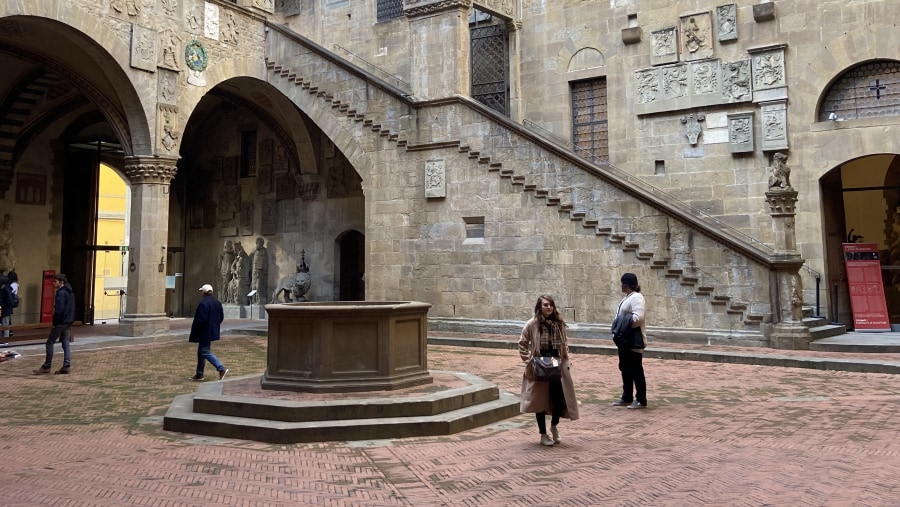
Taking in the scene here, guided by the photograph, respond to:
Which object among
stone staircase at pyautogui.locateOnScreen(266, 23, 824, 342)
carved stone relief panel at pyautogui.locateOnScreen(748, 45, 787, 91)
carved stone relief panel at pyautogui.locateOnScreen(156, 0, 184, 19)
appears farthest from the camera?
carved stone relief panel at pyautogui.locateOnScreen(156, 0, 184, 19)

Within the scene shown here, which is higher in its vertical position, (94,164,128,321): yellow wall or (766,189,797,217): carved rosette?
(94,164,128,321): yellow wall

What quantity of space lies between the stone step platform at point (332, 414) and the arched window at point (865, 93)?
42.4 ft

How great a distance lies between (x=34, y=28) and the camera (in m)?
15.9

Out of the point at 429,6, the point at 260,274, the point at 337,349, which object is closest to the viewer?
the point at 337,349

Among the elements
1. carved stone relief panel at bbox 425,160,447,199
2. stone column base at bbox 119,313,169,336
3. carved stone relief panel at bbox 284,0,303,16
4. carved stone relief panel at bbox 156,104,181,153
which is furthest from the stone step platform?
carved stone relief panel at bbox 284,0,303,16

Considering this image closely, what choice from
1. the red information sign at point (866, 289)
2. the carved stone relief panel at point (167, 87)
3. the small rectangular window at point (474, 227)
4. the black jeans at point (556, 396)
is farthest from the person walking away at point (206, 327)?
the red information sign at point (866, 289)

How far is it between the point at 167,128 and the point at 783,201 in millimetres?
14946

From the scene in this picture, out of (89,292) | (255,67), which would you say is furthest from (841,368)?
(89,292)

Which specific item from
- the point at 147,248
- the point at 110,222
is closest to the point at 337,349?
the point at 147,248

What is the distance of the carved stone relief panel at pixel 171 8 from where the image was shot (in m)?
17.2

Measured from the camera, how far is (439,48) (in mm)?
17797

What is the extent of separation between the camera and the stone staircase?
13.5 meters

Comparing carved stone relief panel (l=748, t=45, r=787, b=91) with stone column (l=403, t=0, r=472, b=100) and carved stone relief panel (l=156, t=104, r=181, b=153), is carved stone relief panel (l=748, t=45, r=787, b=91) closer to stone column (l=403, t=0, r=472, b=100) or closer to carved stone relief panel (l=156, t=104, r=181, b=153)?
stone column (l=403, t=0, r=472, b=100)

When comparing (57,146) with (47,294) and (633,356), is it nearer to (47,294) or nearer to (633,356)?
(47,294)
